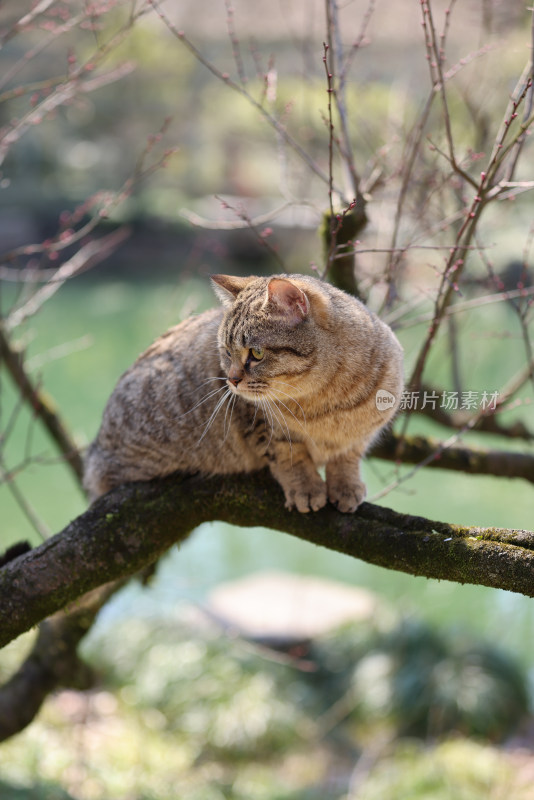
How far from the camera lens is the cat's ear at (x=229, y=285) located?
242 cm

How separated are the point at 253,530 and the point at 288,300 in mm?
7377

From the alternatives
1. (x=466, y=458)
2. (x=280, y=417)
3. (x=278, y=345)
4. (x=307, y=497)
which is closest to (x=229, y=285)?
(x=278, y=345)

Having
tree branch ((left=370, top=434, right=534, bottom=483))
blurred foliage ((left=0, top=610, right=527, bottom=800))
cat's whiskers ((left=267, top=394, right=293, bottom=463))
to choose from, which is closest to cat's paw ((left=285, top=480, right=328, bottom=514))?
cat's whiskers ((left=267, top=394, right=293, bottom=463))

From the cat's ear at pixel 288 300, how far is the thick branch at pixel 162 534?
1.81ft

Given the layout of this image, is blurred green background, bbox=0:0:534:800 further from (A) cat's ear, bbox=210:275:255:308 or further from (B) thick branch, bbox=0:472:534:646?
(B) thick branch, bbox=0:472:534:646

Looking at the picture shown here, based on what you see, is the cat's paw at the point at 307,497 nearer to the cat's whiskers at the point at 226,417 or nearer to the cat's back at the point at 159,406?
the cat's whiskers at the point at 226,417

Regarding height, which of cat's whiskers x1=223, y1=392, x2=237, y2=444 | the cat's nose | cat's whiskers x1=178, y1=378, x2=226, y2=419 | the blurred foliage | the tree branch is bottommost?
the blurred foliage

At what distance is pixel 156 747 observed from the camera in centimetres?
543

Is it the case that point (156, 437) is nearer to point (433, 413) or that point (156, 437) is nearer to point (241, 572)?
point (433, 413)

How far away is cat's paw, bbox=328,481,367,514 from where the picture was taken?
7.32ft

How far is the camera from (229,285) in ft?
7.99

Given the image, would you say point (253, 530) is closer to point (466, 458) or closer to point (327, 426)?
point (466, 458)

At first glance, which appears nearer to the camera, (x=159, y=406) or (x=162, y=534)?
(x=162, y=534)

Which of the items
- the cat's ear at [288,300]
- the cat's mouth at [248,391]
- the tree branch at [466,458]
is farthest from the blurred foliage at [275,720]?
the cat's ear at [288,300]
